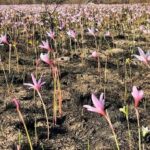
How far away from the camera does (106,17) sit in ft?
37.7

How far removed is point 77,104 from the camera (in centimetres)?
400

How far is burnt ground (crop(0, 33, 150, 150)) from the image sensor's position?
3.22 meters

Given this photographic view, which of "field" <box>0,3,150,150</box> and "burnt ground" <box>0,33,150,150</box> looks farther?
"burnt ground" <box>0,33,150,150</box>

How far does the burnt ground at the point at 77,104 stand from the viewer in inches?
127

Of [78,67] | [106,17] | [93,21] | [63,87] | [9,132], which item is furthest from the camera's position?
[106,17]

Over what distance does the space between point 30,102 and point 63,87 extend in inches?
23.0

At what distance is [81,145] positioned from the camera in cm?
316

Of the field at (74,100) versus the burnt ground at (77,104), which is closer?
the field at (74,100)

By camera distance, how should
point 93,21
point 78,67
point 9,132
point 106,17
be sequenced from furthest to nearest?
point 106,17 < point 93,21 < point 78,67 < point 9,132

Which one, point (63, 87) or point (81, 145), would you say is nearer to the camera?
point (81, 145)

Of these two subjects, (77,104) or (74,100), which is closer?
(77,104)

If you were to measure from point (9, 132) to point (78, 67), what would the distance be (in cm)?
228

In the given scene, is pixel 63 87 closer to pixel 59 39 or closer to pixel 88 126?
pixel 88 126

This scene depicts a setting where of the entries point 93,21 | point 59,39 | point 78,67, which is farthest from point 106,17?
point 78,67
